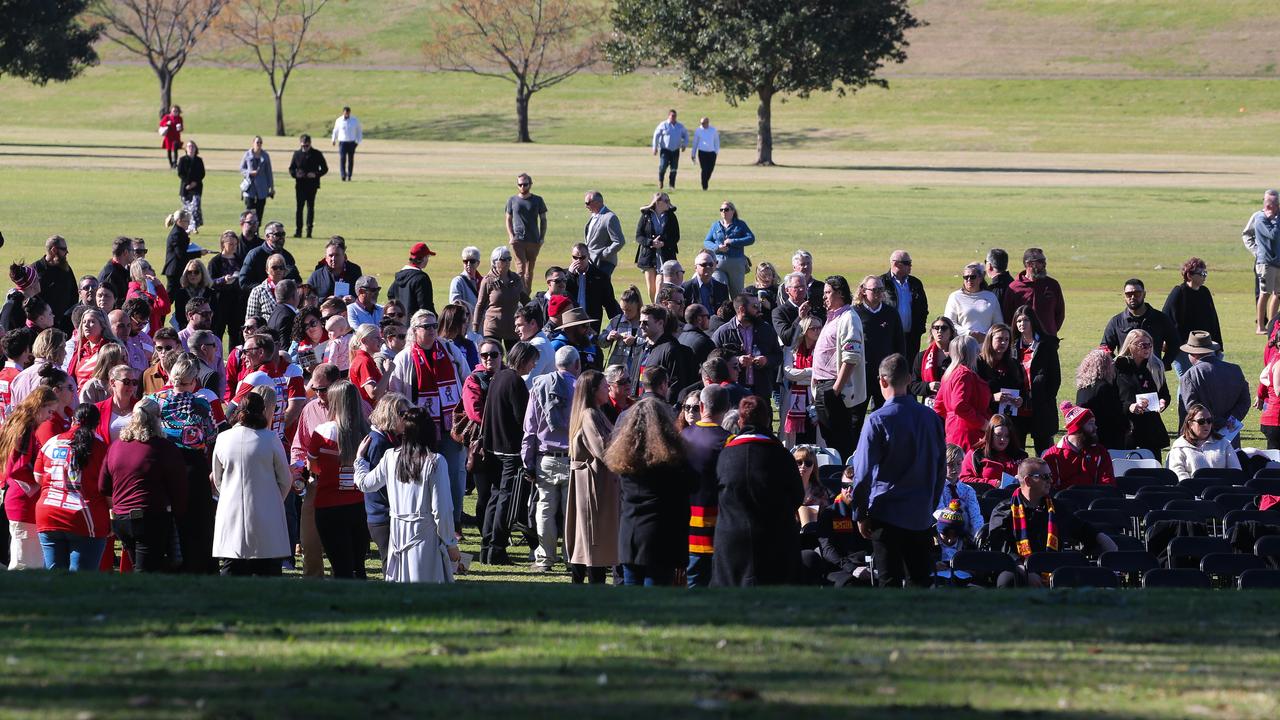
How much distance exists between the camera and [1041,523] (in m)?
10.7

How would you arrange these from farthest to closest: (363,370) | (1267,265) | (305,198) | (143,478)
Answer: (305,198) → (1267,265) → (363,370) → (143,478)

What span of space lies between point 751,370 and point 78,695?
8.81 meters

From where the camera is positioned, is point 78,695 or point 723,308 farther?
point 723,308

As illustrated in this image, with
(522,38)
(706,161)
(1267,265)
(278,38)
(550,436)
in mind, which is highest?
(278,38)

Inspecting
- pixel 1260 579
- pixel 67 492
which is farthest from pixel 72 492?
pixel 1260 579

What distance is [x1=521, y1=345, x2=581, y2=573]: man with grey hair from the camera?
11359 millimetres

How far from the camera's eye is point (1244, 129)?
72938mm

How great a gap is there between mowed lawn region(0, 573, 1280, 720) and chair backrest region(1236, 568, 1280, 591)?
901 millimetres

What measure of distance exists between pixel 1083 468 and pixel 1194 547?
7.44ft

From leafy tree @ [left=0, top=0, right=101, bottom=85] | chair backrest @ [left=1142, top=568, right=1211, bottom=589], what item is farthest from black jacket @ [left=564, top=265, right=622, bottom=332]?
leafy tree @ [left=0, top=0, right=101, bottom=85]

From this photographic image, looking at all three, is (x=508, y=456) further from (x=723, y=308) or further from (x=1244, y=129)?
(x=1244, y=129)

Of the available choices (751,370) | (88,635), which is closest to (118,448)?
(88,635)

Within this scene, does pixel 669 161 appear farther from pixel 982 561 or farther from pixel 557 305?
pixel 982 561

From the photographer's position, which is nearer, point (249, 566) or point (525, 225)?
point (249, 566)
